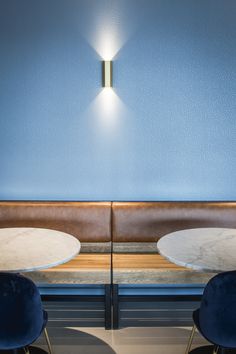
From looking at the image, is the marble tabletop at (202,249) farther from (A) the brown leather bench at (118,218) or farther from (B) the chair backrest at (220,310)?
(A) the brown leather bench at (118,218)

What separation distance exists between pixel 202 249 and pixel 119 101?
4.83 ft

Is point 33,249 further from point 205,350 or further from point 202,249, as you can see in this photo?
point 205,350

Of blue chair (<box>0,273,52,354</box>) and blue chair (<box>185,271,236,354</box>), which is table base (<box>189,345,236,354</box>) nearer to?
blue chair (<box>185,271,236,354</box>)

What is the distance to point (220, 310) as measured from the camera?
5.98 ft

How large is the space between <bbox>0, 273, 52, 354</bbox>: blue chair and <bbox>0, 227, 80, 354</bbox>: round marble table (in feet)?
0.61

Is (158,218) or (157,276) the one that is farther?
(158,218)

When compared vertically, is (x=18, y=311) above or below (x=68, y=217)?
below

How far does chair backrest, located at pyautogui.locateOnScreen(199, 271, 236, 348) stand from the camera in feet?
5.81

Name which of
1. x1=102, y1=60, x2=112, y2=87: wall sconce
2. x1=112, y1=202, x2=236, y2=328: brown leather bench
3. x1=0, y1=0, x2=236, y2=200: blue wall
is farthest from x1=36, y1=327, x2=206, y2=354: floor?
x1=102, y1=60, x2=112, y2=87: wall sconce

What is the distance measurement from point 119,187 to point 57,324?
1.18 metres

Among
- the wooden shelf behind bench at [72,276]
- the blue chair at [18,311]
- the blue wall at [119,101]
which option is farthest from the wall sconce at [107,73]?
the blue chair at [18,311]

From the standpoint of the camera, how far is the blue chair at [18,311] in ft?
5.69

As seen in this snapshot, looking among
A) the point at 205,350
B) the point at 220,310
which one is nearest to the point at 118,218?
the point at 205,350

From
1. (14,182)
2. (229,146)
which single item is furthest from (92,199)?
(229,146)
